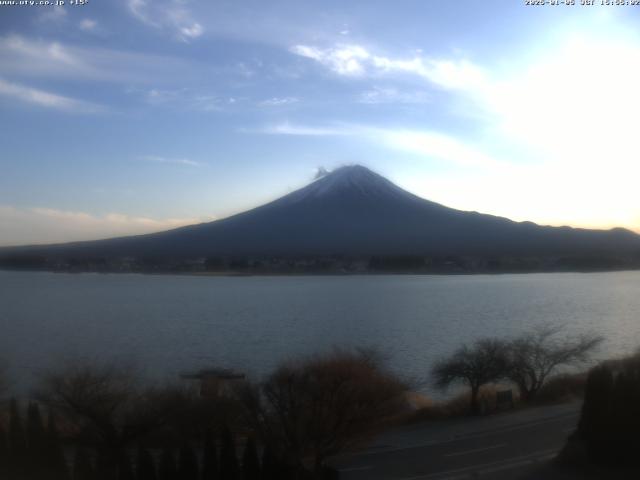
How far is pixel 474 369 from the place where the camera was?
10.2m

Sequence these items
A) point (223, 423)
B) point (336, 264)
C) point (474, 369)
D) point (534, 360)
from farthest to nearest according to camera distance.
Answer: point (336, 264) < point (534, 360) < point (474, 369) < point (223, 423)

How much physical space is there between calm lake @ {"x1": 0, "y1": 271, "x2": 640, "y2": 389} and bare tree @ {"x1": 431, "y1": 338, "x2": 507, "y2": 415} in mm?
1231

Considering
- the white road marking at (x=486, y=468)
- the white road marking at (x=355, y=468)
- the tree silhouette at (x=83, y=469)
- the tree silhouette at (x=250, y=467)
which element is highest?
the tree silhouette at (x=83, y=469)

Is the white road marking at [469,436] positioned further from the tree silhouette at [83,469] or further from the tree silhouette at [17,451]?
the tree silhouette at [17,451]

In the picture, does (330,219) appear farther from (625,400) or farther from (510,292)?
(625,400)

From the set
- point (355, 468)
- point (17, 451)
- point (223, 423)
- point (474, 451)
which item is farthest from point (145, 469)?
point (474, 451)

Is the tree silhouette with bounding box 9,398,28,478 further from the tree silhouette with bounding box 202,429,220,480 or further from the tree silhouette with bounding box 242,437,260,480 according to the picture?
the tree silhouette with bounding box 242,437,260,480

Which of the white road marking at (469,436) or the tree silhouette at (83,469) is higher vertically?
the tree silhouette at (83,469)

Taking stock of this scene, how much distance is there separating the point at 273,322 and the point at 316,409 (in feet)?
44.0

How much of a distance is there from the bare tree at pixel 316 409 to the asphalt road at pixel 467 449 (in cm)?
33

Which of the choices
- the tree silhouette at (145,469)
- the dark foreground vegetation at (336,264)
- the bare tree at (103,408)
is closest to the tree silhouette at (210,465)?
the tree silhouette at (145,469)

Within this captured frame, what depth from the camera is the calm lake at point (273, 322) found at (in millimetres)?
13812

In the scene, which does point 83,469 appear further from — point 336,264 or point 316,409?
point 336,264

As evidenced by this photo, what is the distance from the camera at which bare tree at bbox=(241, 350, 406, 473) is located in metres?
6.53
